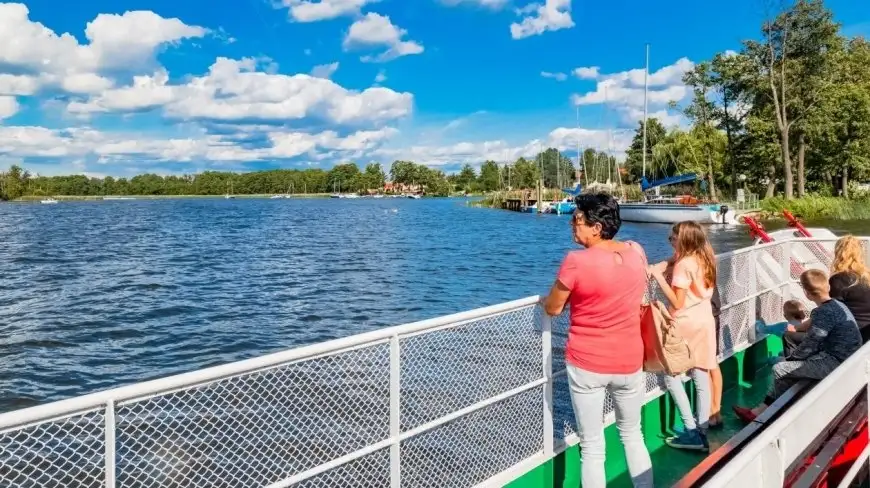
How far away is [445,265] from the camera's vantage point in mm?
28359

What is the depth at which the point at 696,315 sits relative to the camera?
4523mm

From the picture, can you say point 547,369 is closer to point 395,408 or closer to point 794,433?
point 395,408

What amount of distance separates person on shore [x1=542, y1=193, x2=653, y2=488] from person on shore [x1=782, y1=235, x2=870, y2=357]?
2.11 m

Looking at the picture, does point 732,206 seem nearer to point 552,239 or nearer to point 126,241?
point 552,239

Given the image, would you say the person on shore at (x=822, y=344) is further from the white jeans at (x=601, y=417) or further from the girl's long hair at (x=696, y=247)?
the white jeans at (x=601, y=417)

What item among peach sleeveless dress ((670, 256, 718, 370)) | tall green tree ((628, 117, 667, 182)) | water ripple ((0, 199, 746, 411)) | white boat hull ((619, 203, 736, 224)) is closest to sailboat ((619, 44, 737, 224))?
white boat hull ((619, 203, 736, 224))

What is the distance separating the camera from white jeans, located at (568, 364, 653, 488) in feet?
11.1

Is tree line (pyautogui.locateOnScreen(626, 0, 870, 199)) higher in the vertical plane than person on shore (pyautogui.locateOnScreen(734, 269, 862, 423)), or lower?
higher

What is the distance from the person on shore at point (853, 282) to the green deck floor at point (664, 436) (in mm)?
1197

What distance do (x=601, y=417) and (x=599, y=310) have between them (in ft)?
2.03

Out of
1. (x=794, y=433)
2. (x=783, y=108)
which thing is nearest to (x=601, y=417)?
(x=794, y=433)

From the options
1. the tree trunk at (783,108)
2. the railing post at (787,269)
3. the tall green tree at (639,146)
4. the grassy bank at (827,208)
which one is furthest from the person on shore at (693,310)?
the tall green tree at (639,146)

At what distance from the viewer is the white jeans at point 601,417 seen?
3.39 metres

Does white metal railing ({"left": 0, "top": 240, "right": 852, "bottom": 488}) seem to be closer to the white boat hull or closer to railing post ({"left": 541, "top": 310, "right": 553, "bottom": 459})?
railing post ({"left": 541, "top": 310, "right": 553, "bottom": 459})
